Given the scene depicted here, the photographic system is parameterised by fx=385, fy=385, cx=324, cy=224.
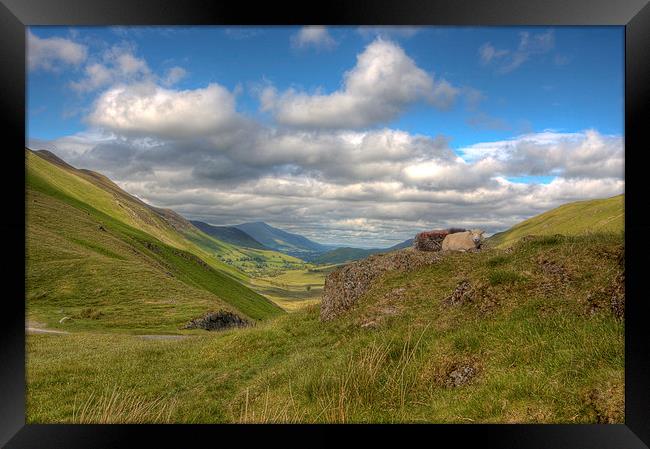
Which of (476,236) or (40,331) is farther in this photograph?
(40,331)

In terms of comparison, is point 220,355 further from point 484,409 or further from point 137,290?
point 137,290

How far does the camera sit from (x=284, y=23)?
5.93 m

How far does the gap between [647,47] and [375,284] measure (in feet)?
36.5

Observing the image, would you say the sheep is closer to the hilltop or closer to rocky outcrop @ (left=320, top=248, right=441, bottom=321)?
the hilltop

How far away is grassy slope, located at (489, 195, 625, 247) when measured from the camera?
117 meters

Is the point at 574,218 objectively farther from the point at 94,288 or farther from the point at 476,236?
the point at 94,288

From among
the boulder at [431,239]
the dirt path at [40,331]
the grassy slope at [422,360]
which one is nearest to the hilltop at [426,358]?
the grassy slope at [422,360]

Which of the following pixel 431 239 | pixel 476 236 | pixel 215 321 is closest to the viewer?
pixel 476 236

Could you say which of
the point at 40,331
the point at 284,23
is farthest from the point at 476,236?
the point at 40,331

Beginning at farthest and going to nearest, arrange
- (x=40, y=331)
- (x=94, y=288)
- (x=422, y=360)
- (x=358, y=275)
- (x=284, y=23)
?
(x=94, y=288), (x=40, y=331), (x=358, y=275), (x=422, y=360), (x=284, y=23)

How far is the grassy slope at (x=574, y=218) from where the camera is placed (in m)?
117

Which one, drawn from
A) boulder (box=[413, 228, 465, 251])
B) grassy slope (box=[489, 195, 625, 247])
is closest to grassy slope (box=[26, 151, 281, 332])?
boulder (box=[413, 228, 465, 251])

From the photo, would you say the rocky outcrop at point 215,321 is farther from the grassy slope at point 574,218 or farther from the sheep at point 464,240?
the grassy slope at point 574,218

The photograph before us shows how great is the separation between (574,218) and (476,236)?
493ft
